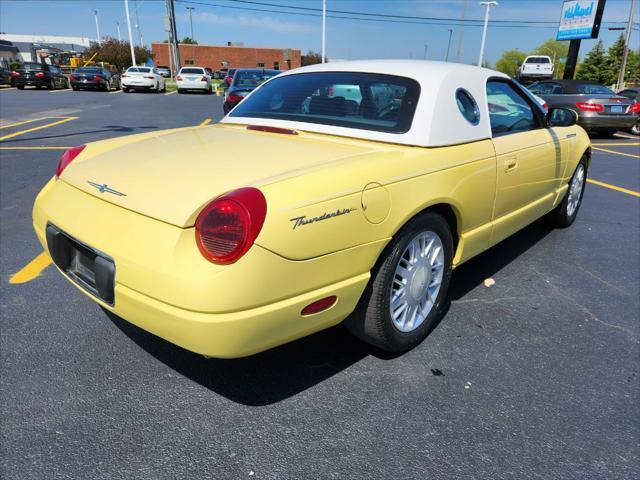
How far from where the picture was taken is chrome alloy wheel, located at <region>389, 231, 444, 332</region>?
2533 millimetres

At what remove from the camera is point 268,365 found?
2.55 m

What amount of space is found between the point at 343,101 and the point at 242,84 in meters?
9.70

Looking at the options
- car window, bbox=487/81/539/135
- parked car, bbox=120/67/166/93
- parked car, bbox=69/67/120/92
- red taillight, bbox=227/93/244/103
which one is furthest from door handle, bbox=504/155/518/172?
parked car, bbox=69/67/120/92

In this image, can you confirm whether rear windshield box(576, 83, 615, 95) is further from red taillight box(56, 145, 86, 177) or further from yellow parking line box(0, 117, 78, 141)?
yellow parking line box(0, 117, 78, 141)

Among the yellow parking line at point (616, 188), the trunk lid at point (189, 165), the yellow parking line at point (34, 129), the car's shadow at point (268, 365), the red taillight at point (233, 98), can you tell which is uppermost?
the trunk lid at point (189, 165)

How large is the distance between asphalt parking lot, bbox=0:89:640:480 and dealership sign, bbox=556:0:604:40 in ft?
69.8

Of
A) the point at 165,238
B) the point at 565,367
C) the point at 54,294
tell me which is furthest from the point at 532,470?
the point at 54,294

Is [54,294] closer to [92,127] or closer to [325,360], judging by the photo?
[325,360]

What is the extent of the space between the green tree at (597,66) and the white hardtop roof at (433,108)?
230 ft

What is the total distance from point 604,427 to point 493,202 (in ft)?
4.73

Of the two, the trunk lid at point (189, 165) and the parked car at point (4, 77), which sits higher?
the trunk lid at point (189, 165)

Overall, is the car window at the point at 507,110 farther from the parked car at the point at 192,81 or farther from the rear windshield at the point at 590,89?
the parked car at the point at 192,81

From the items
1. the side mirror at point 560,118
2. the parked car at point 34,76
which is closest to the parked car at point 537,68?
the parked car at point 34,76

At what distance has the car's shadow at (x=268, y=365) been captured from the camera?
7.73 ft
